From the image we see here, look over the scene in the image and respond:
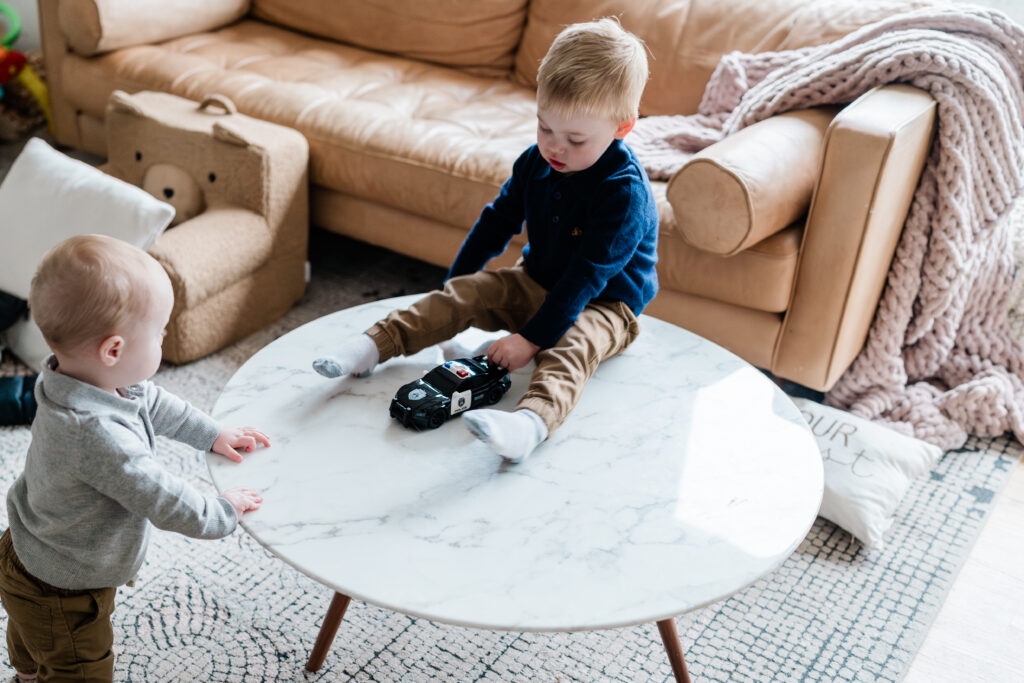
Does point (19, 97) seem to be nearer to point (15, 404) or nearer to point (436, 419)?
point (15, 404)

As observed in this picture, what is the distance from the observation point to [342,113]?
2123 millimetres

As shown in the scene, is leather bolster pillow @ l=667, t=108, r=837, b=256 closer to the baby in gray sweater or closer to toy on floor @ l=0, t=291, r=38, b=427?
the baby in gray sweater

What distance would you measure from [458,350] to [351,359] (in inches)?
7.9

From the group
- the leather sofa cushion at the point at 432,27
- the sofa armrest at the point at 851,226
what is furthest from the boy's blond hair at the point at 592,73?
the leather sofa cushion at the point at 432,27

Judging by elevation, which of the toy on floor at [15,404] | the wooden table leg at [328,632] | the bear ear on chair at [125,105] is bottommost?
the toy on floor at [15,404]

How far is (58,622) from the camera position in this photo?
1.08 m

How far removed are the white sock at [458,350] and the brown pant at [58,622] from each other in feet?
1.82

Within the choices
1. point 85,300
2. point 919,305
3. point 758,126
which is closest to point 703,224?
point 758,126

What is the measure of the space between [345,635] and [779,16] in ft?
5.42

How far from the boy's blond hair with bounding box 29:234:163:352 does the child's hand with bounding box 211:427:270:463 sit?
21 cm

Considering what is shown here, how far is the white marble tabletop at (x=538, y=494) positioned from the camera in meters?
0.95

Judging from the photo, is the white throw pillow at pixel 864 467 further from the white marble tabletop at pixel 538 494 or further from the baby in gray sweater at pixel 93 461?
the baby in gray sweater at pixel 93 461

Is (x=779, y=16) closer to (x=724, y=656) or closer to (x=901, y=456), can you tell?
(x=901, y=456)

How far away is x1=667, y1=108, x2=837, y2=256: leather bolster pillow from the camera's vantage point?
1.59m
